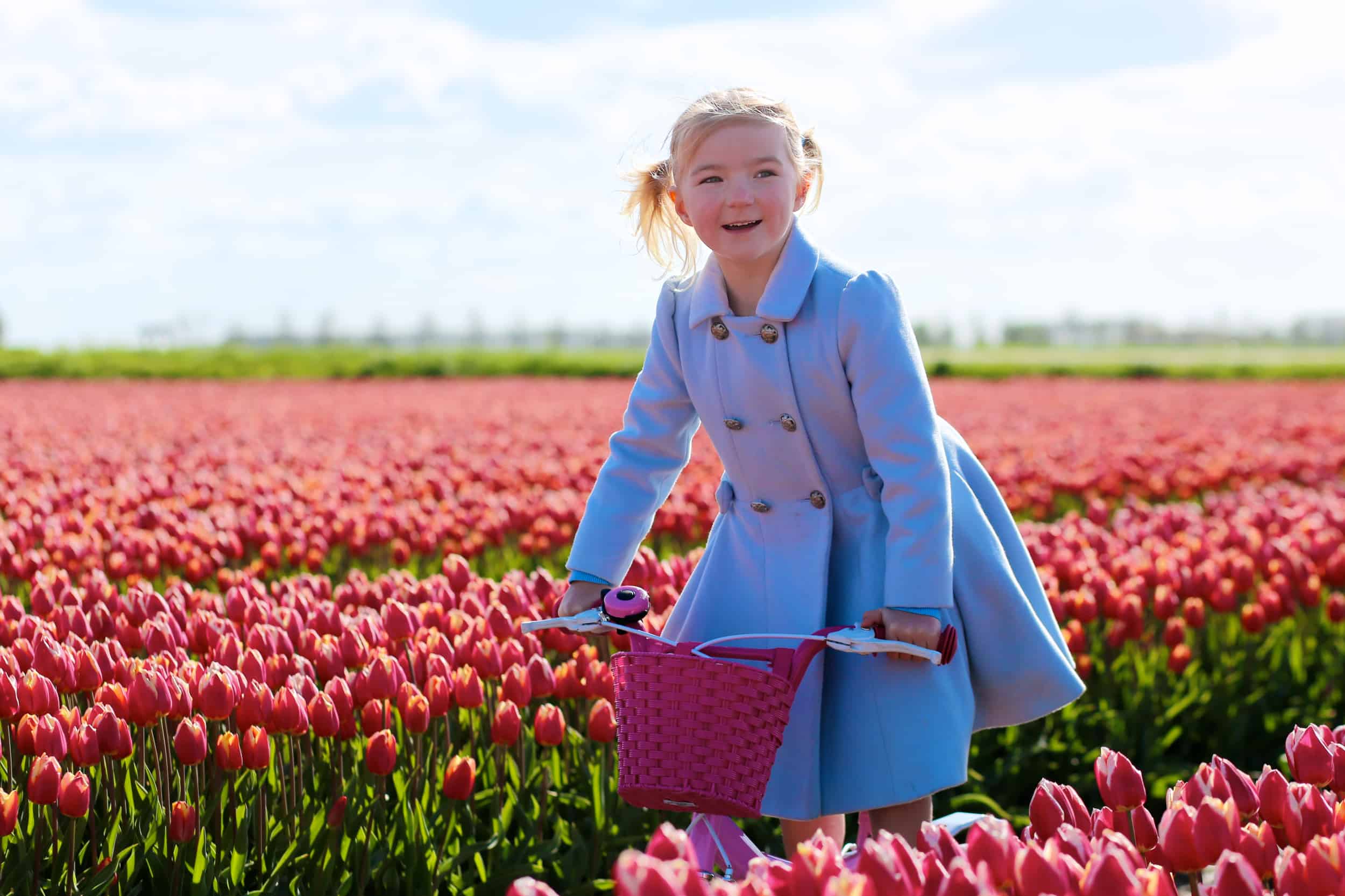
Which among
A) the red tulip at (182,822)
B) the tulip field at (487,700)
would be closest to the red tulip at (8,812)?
the tulip field at (487,700)

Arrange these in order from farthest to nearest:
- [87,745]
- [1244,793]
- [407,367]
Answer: [407,367], [87,745], [1244,793]

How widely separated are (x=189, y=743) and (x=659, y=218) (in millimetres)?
1542

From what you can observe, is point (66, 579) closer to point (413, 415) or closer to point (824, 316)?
point (824, 316)

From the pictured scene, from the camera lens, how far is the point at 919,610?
2498 millimetres

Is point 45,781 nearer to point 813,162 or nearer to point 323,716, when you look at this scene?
point 323,716

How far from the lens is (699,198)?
264cm

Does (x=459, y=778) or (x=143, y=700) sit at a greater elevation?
(x=143, y=700)

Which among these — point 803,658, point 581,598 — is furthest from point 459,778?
point 803,658

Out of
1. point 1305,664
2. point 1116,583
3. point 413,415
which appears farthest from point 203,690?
point 413,415

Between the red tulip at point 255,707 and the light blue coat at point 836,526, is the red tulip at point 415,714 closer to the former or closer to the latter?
the red tulip at point 255,707

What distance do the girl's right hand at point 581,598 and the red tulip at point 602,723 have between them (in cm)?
58

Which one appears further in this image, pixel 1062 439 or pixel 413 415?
Answer: pixel 413 415

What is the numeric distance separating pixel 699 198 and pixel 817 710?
3.40ft

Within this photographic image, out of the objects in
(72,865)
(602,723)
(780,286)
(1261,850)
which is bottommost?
(72,865)
